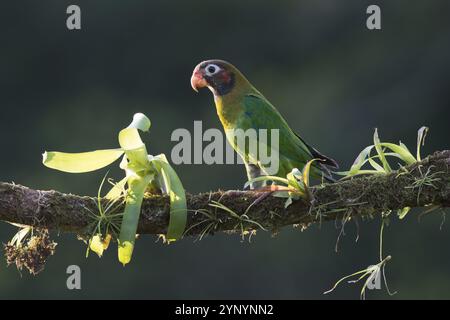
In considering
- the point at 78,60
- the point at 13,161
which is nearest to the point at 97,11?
the point at 78,60

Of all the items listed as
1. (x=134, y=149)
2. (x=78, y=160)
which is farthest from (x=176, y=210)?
(x=78, y=160)

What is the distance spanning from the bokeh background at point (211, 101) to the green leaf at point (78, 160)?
30.7 ft

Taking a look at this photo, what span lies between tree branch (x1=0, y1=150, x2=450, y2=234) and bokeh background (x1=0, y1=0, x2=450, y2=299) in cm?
940

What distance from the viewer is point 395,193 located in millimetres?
3365

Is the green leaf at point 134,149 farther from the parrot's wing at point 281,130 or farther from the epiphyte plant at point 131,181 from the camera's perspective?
the parrot's wing at point 281,130

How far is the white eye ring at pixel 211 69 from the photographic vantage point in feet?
16.8

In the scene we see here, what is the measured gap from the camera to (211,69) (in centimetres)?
512

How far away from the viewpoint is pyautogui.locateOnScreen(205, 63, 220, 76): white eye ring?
5.11 meters

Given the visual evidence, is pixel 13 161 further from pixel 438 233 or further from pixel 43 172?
pixel 438 233

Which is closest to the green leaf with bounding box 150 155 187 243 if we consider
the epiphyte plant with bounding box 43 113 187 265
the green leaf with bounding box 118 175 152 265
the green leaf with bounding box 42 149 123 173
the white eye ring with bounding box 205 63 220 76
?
the epiphyte plant with bounding box 43 113 187 265

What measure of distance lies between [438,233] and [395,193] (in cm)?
1135

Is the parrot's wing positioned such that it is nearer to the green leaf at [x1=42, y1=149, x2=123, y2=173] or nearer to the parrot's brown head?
the parrot's brown head

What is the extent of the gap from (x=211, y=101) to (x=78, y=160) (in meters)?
11.1

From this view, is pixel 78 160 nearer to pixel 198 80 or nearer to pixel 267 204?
pixel 267 204
